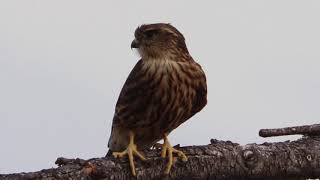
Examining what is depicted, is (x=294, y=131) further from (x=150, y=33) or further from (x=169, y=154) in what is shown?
(x=150, y=33)

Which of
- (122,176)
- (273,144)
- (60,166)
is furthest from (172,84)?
(60,166)

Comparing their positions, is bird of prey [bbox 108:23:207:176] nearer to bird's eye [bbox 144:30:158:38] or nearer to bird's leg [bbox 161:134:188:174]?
bird's eye [bbox 144:30:158:38]

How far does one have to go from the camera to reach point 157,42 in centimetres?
603

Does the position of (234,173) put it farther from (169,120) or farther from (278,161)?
(169,120)

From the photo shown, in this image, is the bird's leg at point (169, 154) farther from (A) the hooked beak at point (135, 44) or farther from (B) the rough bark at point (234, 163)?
(A) the hooked beak at point (135, 44)

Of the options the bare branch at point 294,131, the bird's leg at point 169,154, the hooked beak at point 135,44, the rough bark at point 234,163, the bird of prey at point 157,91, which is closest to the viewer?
the rough bark at point 234,163

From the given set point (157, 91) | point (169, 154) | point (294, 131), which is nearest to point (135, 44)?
point (157, 91)

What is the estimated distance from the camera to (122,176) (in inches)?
169

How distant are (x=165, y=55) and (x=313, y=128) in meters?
1.48

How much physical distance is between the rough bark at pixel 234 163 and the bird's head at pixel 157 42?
133 centimetres

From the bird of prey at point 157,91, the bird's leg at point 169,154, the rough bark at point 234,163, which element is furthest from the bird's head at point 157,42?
the rough bark at point 234,163

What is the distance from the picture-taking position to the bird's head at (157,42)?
6.00m

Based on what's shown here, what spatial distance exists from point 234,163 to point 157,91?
1.09 meters

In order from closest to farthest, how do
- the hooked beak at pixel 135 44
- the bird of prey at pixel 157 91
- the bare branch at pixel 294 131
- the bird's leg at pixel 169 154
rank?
the bird's leg at pixel 169 154 < the bare branch at pixel 294 131 < the bird of prey at pixel 157 91 < the hooked beak at pixel 135 44
